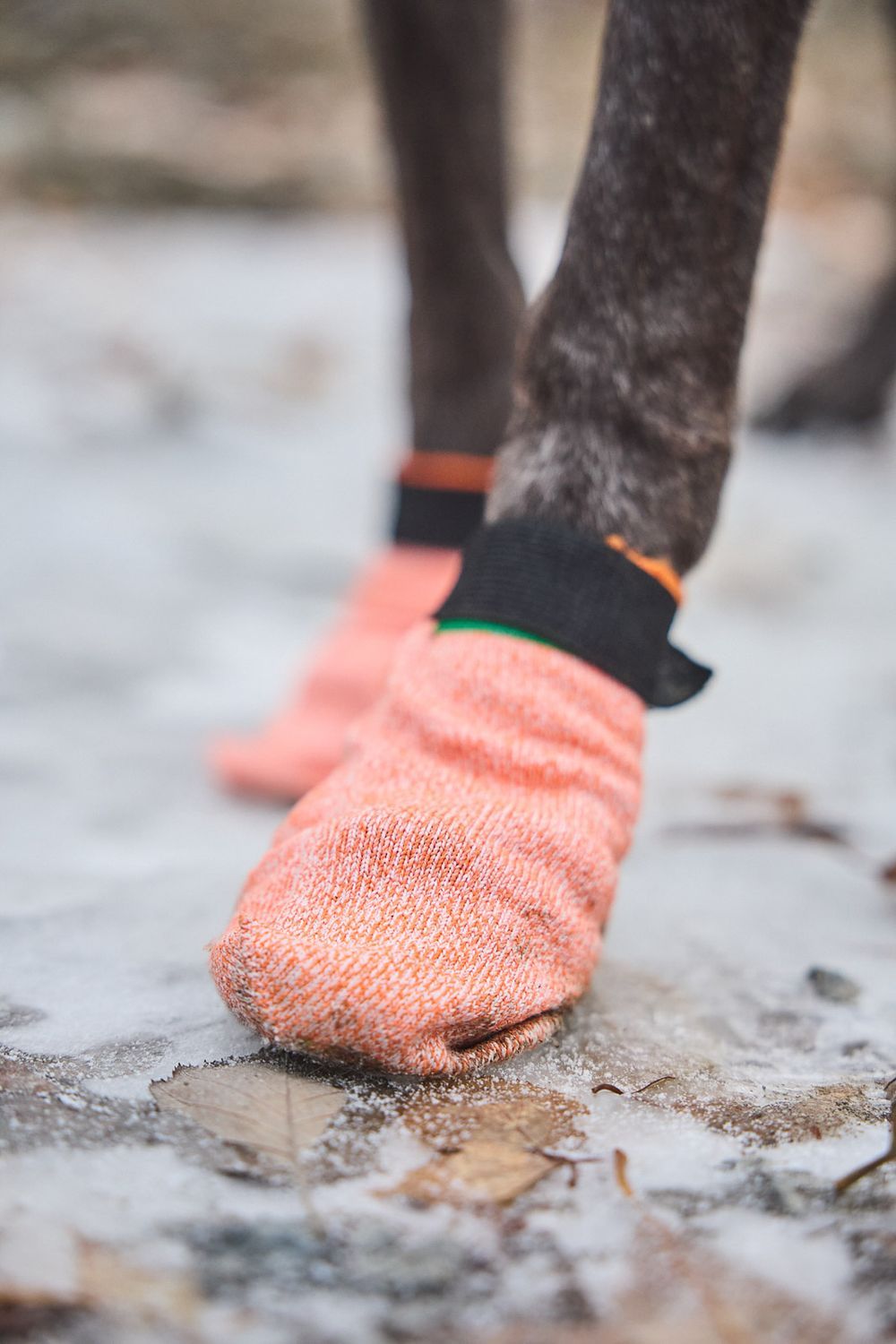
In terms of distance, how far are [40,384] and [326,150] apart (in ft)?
3.54

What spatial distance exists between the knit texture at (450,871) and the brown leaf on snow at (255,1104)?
0.02m

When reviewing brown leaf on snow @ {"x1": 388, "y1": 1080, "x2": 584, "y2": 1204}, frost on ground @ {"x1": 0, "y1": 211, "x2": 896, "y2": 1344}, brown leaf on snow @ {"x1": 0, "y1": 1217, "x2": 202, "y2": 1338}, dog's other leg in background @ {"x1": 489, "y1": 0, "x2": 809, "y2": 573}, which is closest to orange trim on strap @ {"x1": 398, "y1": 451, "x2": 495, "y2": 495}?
frost on ground @ {"x1": 0, "y1": 211, "x2": 896, "y2": 1344}

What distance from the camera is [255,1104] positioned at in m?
0.47

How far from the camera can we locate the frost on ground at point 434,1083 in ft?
1.25

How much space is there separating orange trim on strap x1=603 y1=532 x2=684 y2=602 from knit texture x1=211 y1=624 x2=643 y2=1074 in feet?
0.24

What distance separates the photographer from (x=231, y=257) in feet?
8.16

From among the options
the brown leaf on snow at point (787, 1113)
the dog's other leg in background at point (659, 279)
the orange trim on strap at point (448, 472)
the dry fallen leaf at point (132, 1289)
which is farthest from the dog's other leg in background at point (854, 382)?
the dry fallen leaf at point (132, 1289)

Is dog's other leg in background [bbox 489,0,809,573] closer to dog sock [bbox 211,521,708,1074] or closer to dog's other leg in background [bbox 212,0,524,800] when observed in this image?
dog sock [bbox 211,521,708,1074]

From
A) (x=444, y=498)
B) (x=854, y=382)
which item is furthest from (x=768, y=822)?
(x=854, y=382)

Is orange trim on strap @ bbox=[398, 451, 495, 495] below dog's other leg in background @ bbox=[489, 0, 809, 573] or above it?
below

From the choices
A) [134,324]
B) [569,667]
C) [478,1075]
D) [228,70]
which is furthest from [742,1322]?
[228,70]

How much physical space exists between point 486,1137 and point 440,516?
734 mm

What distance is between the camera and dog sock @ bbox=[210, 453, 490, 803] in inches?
37.4

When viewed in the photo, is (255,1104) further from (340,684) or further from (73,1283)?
(340,684)
